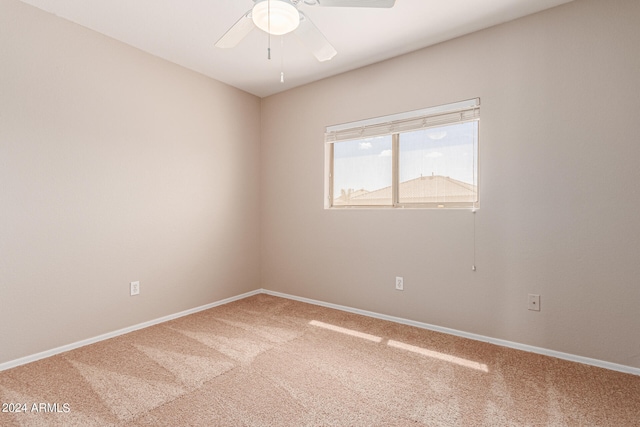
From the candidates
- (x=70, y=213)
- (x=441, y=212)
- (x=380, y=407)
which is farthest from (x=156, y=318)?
(x=441, y=212)

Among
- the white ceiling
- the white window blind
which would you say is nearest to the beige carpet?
the white window blind

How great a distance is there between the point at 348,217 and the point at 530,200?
5.00ft

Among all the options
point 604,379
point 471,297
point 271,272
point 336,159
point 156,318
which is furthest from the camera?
point 271,272

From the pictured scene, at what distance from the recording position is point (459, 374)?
75.8 inches

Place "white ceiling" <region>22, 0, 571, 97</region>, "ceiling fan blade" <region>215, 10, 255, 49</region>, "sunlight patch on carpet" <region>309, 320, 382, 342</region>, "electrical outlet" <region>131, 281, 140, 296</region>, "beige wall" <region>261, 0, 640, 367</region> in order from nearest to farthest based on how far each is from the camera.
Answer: "ceiling fan blade" <region>215, 10, 255, 49</region> → "beige wall" <region>261, 0, 640, 367</region> → "white ceiling" <region>22, 0, 571, 97</region> → "sunlight patch on carpet" <region>309, 320, 382, 342</region> → "electrical outlet" <region>131, 281, 140, 296</region>

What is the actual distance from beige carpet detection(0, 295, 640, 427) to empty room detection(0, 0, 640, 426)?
0.02m

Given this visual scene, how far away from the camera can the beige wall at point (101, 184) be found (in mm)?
2049

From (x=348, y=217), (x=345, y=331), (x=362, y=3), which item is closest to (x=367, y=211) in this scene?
(x=348, y=217)

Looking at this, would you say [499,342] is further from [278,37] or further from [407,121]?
[278,37]

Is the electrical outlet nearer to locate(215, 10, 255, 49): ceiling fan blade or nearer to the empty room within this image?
the empty room

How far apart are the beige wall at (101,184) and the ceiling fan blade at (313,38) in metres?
1.64

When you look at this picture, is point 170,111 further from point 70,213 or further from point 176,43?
point 70,213

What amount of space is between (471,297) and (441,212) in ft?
2.32

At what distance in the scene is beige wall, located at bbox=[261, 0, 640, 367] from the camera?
1960 millimetres
